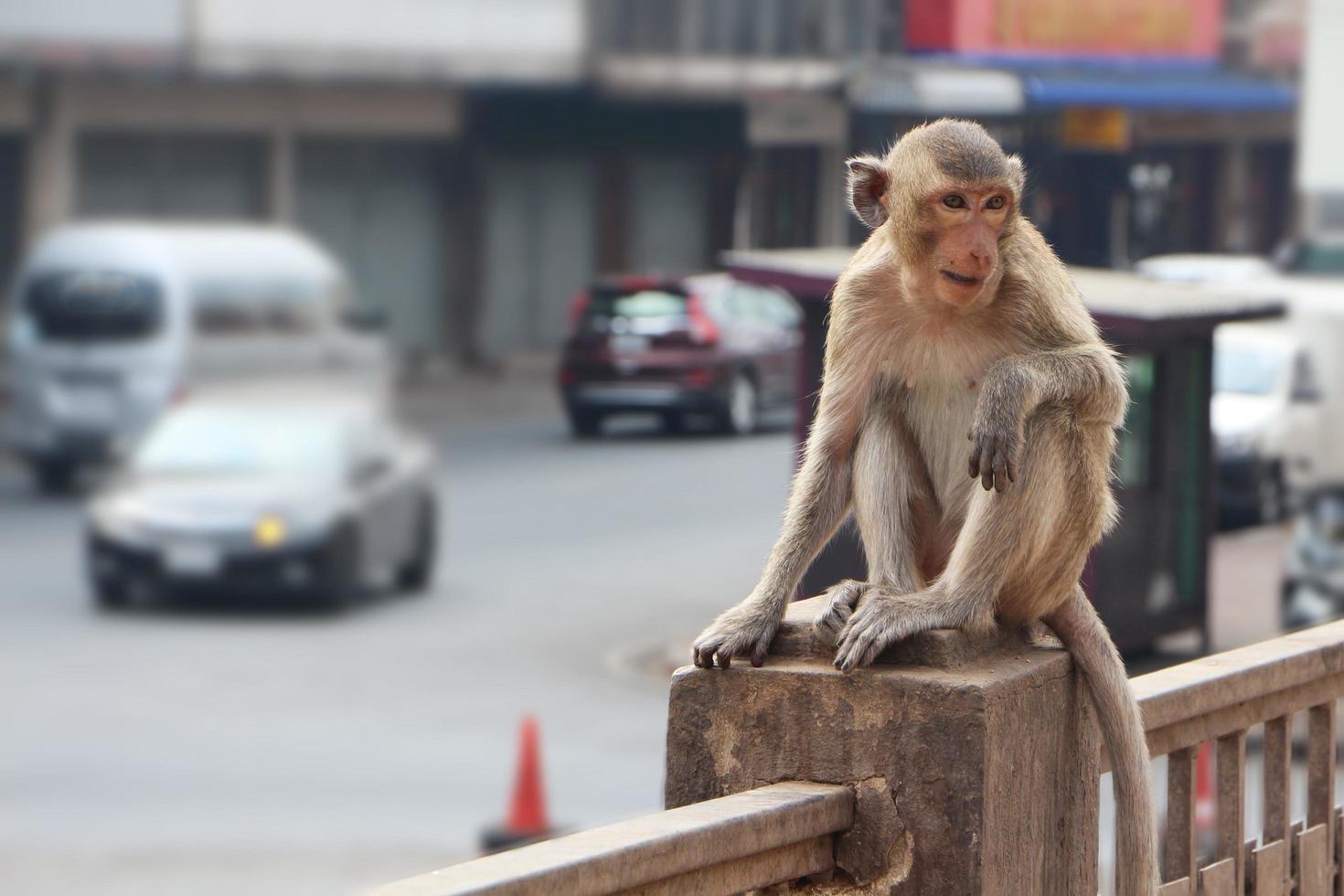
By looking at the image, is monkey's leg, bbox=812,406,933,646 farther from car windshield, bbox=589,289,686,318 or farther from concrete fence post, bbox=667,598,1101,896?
car windshield, bbox=589,289,686,318

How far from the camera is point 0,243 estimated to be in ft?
85.3

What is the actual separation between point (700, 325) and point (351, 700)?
11.1 metres

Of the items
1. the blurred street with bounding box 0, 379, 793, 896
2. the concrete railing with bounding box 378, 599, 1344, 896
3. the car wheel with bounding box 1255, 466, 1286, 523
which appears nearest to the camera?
the concrete railing with bounding box 378, 599, 1344, 896

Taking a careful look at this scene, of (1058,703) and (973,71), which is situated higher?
(973,71)

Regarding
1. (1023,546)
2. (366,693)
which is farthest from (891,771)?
(366,693)

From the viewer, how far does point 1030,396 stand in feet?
12.7

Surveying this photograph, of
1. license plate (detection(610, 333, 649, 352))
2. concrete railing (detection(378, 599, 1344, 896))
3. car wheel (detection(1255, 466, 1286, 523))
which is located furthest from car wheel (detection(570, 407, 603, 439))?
concrete railing (detection(378, 599, 1344, 896))

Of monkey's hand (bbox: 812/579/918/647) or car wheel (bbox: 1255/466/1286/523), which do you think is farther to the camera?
car wheel (bbox: 1255/466/1286/523)

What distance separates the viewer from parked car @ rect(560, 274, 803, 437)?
77.7ft

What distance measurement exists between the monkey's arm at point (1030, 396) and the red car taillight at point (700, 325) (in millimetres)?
19481

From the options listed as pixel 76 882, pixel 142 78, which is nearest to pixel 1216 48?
pixel 142 78

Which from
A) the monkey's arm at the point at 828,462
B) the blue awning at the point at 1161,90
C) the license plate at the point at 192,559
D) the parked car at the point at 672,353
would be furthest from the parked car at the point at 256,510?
the monkey's arm at the point at 828,462

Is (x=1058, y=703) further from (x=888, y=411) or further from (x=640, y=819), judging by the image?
(x=640, y=819)

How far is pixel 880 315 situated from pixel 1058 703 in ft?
2.45
